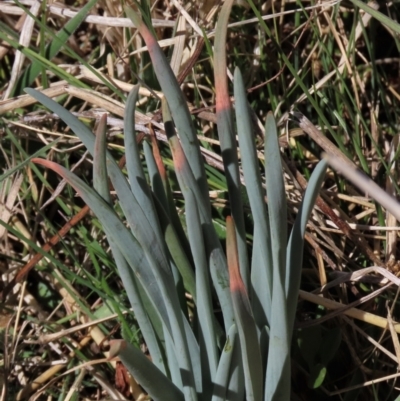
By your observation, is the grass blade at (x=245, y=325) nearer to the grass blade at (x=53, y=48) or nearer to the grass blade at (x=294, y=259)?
the grass blade at (x=294, y=259)

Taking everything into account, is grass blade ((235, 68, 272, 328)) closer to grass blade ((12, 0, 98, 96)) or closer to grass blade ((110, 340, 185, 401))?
grass blade ((110, 340, 185, 401))

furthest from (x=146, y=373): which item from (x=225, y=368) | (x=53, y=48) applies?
(x=53, y=48)

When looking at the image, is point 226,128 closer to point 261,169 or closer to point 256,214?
point 256,214

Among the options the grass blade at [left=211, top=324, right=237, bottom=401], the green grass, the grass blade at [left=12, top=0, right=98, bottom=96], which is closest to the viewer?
the grass blade at [left=211, top=324, right=237, bottom=401]

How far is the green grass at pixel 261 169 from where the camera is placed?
1.01 metres

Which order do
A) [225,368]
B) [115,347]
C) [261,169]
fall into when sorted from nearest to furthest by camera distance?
[115,347] → [225,368] → [261,169]

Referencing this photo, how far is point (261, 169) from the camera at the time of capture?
1163mm

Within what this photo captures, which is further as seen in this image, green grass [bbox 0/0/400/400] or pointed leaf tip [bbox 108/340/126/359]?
green grass [bbox 0/0/400/400]

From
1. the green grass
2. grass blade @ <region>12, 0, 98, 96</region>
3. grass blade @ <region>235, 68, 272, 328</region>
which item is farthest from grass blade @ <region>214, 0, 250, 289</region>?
grass blade @ <region>12, 0, 98, 96</region>

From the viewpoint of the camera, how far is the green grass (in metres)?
1.01

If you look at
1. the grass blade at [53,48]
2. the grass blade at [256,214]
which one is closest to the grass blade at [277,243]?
the grass blade at [256,214]

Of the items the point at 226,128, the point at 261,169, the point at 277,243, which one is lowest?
the point at 261,169

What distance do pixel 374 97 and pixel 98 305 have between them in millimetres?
701

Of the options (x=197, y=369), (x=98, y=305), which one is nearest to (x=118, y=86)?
(x=98, y=305)
